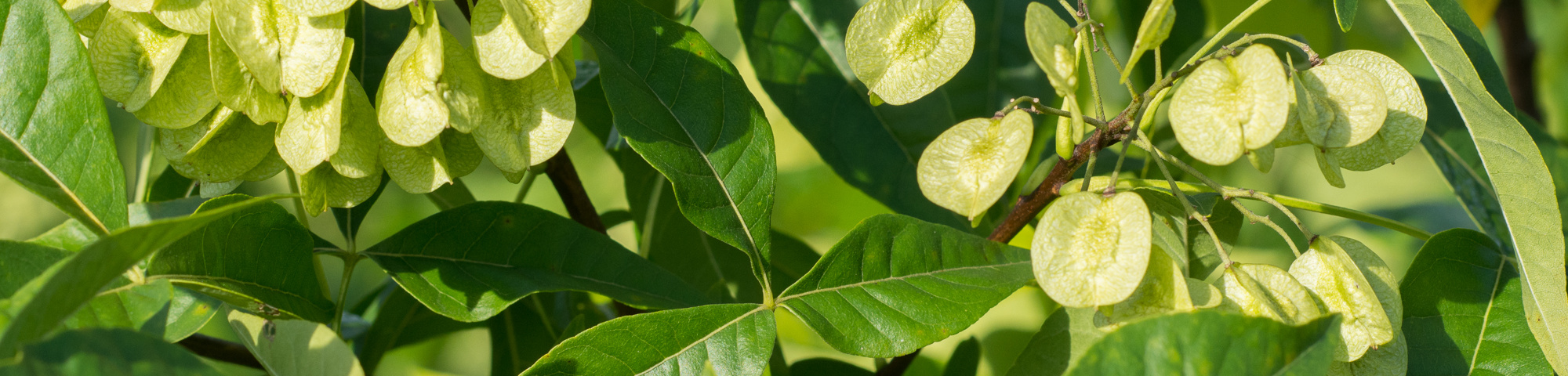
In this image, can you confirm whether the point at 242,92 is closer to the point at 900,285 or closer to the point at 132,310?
the point at 132,310

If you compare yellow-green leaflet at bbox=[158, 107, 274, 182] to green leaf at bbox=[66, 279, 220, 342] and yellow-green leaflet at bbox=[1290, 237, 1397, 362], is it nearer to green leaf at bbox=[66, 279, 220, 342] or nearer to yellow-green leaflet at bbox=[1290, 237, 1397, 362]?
green leaf at bbox=[66, 279, 220, 342]

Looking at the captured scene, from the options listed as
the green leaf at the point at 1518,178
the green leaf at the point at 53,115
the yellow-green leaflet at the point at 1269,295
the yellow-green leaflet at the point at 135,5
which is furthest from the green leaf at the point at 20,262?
the green leaf at the point at 1518,178

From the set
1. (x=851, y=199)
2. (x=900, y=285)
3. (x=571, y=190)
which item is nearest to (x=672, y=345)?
(x=900, y=285)

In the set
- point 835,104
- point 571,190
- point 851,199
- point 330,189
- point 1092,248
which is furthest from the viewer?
point 851,199

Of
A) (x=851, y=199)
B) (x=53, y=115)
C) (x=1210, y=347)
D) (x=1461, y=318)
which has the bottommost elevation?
(x=851, y=199)

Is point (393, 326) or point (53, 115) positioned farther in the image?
point (393, 326)

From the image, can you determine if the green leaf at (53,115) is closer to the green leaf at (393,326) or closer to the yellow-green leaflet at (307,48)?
the yellow-green leaflet at (307,48)
